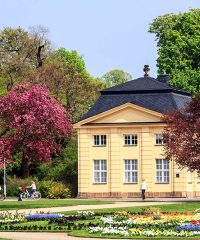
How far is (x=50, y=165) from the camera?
8925 centimetres

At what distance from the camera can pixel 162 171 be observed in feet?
264

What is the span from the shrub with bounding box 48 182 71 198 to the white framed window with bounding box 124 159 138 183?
5.04 metres

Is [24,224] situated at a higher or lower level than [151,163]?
lower

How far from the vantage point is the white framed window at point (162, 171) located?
264 feet

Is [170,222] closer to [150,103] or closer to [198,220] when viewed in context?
[198,220]

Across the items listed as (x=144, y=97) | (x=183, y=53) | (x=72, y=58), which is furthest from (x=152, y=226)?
(x=72, y=58)

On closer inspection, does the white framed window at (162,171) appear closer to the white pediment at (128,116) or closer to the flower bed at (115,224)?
the white pediment at (128,116)

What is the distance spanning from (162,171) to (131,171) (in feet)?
8.37

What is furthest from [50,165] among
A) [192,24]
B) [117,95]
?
[192,24]

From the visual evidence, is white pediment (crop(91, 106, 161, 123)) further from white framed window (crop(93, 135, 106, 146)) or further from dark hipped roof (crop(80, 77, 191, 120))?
white framed window (crop(93, 135, 106, 146))

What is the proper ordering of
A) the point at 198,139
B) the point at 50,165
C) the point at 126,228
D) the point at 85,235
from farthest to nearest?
the point at 50,165 < the point at 198,139 < the point at 126,228 < the point at 85,235

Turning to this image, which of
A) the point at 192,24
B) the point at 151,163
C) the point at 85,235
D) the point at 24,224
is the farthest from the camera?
the point at 192,24

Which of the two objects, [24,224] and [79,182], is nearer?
[24,224]

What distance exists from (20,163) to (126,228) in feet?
171
